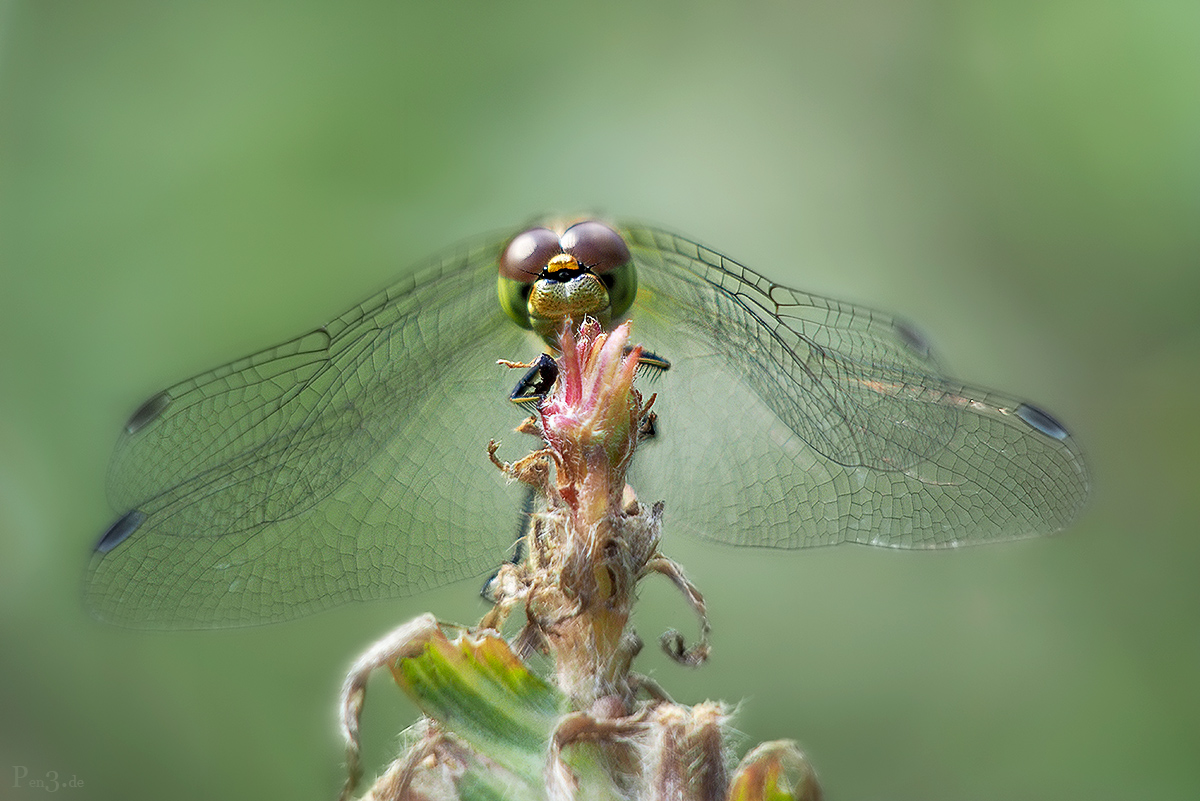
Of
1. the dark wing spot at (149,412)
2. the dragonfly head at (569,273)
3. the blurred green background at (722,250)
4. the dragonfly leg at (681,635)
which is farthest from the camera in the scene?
the blurred green background at (722,250)

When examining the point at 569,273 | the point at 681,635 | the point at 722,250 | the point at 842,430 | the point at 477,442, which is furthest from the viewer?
the point at 722,250

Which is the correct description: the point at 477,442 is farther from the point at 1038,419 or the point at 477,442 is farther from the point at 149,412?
the point at 1038,419

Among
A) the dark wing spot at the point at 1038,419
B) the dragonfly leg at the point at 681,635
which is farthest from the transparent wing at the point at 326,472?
the dark wing spot at the point at 1038,419

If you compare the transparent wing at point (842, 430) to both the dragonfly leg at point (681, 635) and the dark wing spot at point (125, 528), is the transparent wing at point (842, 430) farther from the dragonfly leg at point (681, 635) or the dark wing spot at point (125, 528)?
the dark wing spot at point (125, 528)

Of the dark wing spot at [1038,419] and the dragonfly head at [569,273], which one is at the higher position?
the dragonfly head at [569,273]

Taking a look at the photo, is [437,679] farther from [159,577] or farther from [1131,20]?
[1131,20]

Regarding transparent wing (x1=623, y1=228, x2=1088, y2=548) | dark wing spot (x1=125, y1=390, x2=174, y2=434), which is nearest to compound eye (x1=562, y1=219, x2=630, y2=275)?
transparent wing (x1=623, y1=228, x2=1088, y2=548)

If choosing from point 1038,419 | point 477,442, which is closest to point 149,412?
point 477,442

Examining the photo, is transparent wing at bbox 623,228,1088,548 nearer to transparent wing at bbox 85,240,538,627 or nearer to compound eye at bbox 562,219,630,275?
compound eye at bbox 562,219,630,275

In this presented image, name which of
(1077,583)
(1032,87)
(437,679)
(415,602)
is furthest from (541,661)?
(1032,87)
